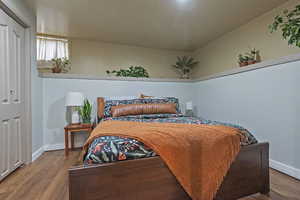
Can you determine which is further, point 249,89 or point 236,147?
point 249,89

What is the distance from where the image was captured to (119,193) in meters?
1.06

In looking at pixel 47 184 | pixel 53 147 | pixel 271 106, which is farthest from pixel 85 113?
pixel 271 106

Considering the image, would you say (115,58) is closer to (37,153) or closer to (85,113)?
(85,113)

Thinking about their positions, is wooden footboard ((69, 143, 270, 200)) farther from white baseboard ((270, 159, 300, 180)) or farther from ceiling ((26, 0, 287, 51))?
ceiling ((26, 0, 287, 51))

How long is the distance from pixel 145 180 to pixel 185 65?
407 cm

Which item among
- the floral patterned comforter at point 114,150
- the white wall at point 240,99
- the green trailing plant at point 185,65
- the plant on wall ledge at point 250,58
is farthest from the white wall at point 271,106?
the green trailing plant at point 185,65

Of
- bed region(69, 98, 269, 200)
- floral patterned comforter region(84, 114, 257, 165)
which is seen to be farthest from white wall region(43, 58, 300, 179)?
floral patterned comforter region(84, 114, 257, 165)

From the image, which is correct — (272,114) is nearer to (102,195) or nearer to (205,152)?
(205,152)

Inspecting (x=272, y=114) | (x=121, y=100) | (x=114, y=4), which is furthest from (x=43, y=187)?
(x=272, y=114)

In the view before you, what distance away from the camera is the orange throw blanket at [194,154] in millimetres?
1154

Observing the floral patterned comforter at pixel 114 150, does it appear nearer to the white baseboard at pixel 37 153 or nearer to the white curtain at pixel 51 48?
the white baseboard at pixel 37 153

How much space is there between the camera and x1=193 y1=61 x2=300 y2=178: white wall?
72.8 inches

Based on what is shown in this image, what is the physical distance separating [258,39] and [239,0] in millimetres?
955

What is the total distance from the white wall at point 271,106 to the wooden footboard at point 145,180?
2.71 feet
